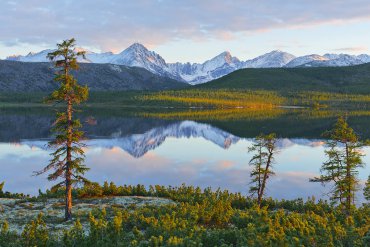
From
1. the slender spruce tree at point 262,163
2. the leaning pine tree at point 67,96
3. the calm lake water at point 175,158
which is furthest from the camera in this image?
the calm lake water at point 175,158

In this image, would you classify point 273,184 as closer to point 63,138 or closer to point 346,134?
point 346,134

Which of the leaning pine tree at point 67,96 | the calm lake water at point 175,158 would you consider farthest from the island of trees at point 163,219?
the calm lake water at point 175,158

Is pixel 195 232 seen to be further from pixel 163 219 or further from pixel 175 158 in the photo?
pixel 175 158

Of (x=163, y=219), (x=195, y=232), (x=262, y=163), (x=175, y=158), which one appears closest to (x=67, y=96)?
(x=163, y=219)

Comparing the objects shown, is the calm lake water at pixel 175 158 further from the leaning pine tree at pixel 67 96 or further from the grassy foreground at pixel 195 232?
the grassy foreground at pixel 195 232

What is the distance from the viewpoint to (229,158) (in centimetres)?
8812

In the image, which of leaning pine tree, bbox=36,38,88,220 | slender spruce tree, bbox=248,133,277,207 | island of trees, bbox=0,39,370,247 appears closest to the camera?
island of trees, bbox=0,39,370,247

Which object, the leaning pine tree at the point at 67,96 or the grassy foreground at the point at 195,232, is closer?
the grassy foreground at the point at 195,232

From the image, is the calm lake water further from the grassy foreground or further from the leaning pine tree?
the grassy foreground

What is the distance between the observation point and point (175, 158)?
90.2 meters

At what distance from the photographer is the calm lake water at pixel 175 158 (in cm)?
6203

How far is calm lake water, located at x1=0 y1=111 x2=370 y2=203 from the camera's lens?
204 feet

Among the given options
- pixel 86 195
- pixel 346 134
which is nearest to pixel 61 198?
pixel 86 195

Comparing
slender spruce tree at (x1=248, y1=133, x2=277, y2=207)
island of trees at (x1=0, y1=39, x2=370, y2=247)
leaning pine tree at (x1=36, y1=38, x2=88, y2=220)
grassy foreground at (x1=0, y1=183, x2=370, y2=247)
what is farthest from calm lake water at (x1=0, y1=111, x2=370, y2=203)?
slender spruce tree at (x1=248, y1=133, x2=277, y2=207)
